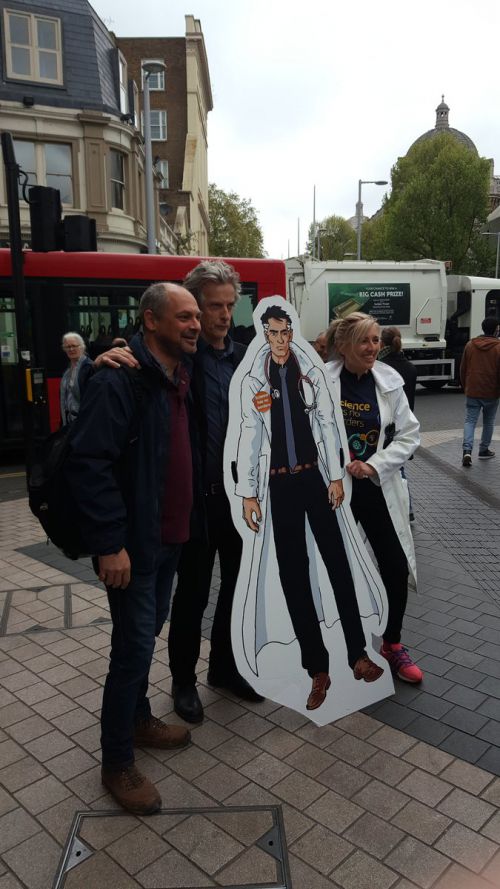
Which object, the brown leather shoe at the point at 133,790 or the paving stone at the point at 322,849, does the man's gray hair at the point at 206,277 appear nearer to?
the brown leather shoe at the point at 133,790

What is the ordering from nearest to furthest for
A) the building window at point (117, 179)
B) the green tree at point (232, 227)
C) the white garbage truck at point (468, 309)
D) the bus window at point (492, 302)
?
the white garbage truck at point (468, 309)
the bus window at point (492, 302)
the building window at point (117, 179)
the green tree at point (232, 227)

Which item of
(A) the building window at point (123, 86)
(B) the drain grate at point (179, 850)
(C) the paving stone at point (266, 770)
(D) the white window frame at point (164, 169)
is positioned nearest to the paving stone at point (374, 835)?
(B) the drain grate at point (179, 850)

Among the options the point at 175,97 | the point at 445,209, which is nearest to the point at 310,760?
the point at 445,209

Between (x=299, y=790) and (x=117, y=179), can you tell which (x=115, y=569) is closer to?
(x=299, y=790)

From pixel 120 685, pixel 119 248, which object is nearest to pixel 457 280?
pixel 119 248

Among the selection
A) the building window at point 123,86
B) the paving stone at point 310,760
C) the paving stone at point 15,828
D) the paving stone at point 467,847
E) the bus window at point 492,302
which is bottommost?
the paving stone at point 15,828

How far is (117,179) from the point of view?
24.2 m

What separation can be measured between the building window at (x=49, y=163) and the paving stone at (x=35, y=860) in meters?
22.7

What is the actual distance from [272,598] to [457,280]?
1895 cm

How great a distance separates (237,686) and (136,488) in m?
1.38

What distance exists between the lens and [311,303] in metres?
17.5

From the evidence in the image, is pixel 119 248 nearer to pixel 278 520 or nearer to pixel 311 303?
pixel 311 303

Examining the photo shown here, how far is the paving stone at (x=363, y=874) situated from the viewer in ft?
7.18

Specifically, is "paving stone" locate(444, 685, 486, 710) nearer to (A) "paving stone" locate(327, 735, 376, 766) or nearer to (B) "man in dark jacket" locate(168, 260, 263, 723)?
(A) "paving stone" locate(327, 735, 376, 766)
